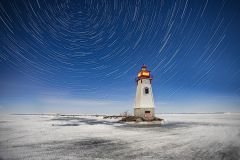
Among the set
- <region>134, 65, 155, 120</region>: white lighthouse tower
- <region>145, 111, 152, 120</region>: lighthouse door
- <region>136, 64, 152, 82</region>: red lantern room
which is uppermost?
<region>136, 64, 152, 82</region>: red lantern room

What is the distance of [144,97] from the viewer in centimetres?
3719

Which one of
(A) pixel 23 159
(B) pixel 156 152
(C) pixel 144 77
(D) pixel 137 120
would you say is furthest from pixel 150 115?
(A) pixel 23 159

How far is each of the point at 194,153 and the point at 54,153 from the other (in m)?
7.75

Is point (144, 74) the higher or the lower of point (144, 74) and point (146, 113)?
the higher

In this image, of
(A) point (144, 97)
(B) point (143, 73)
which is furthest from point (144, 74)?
(A) point (144, 97)

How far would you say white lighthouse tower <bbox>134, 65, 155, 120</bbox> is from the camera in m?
36.8

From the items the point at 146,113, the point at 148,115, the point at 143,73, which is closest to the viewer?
the point at 146,113

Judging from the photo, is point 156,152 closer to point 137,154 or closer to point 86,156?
point 137,154

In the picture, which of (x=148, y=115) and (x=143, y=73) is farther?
(x=143, y=73)

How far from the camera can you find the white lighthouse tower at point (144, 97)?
1447 inches

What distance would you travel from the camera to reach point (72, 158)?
9930mm

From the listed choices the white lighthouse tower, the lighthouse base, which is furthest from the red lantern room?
the lighthouse base

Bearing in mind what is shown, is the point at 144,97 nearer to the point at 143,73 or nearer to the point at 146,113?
the point at 146,113

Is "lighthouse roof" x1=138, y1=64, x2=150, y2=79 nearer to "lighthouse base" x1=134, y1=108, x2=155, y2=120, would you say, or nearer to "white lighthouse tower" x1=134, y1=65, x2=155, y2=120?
"white lighthouse tower" x1=134, y1=65, x2=155, y2=120
